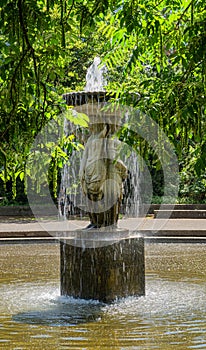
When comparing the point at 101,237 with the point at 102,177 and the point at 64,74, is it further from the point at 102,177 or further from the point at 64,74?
the point at 64,74

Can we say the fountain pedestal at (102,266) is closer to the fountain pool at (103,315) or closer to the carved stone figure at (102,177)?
the fountain pool at (103,315)

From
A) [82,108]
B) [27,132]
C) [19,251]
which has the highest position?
[82,108]

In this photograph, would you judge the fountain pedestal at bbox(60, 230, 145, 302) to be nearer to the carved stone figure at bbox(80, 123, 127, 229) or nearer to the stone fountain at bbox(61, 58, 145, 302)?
the stone fountain at bbox(61, 58, 145, 302)

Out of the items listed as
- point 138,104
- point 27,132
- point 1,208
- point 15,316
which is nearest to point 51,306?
point 15,316

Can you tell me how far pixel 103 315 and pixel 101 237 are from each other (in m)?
1.28

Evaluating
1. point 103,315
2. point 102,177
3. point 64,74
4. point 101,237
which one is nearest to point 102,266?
point 101,237

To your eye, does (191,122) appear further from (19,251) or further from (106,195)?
(19,251)

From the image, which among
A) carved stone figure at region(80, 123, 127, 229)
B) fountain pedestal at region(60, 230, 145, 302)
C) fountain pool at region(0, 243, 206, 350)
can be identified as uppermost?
carved stone figure at region(80, 123, 127, 229)

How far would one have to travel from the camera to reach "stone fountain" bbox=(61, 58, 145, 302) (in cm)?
795

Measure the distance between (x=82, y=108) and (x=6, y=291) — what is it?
292 centimetres

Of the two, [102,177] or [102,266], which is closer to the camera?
[102,266]

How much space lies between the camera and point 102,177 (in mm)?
8297

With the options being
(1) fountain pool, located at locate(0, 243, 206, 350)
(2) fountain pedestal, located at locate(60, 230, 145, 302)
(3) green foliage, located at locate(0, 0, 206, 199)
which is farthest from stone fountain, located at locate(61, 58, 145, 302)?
(3) green foliage, located at locate(0, 0, 206, 199)

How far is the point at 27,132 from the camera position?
376cm
